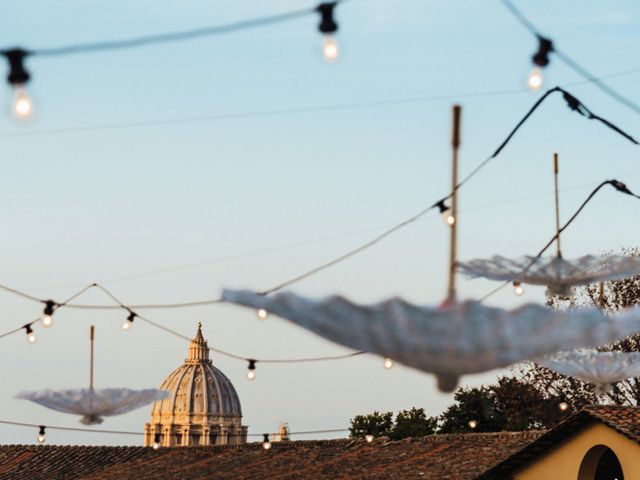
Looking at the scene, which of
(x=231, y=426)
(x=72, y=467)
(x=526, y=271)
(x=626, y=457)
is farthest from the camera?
(x=231, y=426)

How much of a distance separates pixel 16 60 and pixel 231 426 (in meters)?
140

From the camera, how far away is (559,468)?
2750cm

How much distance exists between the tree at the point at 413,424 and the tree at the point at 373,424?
61cm

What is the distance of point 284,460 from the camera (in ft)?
121

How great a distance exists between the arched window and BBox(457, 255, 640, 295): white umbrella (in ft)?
54.9

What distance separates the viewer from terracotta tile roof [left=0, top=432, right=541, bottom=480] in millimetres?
31391

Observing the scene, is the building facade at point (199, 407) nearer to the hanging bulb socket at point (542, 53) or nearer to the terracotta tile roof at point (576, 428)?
the terracotta tile roof at point (576, 428)

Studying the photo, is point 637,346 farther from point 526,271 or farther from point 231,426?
point 231,426

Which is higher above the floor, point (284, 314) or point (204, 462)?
point (204, 462)

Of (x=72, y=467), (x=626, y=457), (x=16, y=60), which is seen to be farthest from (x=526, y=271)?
(x=72, y=467)

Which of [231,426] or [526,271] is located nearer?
[526,271]

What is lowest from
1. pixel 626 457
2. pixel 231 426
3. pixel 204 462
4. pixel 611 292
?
pixel 626 457

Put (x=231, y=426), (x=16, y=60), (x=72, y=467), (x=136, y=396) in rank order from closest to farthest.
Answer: (x=16, y=60) < (x=136, y=396) < (x=72, y=467) < (x=231, y=426)

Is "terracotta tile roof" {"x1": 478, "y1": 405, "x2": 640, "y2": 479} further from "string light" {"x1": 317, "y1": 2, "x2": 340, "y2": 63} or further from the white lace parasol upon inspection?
"string light" {"x1": 317, "y1": 2, "x2": 340, "y2": 63}
